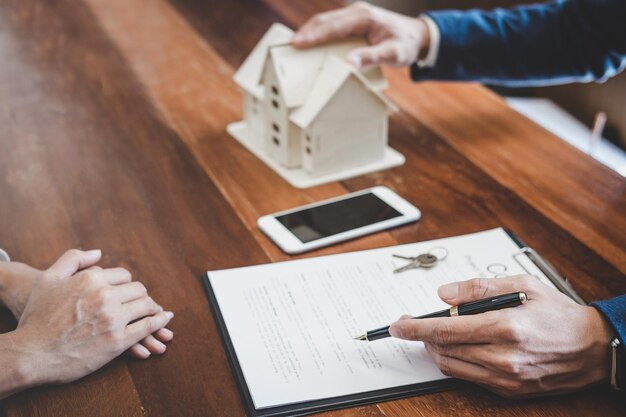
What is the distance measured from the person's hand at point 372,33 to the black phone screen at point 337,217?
279 mm

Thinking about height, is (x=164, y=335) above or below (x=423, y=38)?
below

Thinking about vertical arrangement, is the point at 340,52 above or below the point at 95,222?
above

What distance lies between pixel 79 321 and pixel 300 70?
605 millimetres

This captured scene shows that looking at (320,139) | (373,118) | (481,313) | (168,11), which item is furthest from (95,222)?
(168,11)

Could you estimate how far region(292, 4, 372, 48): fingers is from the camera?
1311mm

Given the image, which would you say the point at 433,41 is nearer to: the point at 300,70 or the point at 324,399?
the point at 300,70

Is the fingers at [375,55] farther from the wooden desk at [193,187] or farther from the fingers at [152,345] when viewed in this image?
the fingers at [152,345]

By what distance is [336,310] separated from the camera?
37.0 inches

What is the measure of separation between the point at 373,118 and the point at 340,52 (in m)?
0.15

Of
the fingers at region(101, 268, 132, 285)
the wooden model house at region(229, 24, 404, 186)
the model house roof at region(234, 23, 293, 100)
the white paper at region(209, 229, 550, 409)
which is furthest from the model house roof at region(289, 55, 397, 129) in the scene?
the fingers at region(101, 268, 132, 285)

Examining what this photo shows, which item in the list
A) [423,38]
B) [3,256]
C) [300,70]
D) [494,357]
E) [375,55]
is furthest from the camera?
[423,38]

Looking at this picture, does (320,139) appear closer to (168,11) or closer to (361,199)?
(361,199)

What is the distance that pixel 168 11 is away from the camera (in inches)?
78.7

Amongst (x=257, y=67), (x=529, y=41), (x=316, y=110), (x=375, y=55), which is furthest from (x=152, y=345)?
(x=529, y=41)
